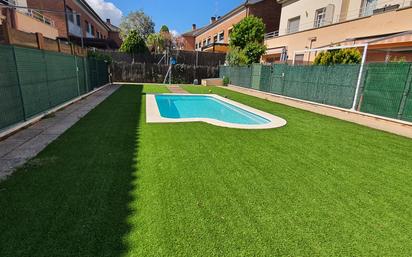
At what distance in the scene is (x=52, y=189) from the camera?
10.0ft

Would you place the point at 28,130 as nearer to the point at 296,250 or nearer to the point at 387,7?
the point at 296,250

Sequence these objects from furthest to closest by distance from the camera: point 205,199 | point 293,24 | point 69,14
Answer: point 69,14
point 293,24
point 205,199

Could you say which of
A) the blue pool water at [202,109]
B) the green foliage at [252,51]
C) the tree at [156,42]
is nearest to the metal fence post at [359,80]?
the blue pool water at [202,109]

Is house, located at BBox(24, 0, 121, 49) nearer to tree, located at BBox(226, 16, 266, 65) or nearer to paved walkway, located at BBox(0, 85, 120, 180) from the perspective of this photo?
tree, located at BBox(226, 16, 266, 65)

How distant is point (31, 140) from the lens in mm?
4977

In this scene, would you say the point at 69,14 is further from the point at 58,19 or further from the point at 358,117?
the point at 358,117

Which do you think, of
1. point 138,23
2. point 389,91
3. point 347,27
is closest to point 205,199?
point 389,91

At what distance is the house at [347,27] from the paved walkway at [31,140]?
402 inches

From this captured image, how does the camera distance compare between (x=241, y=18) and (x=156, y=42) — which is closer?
(x=241, y=18)

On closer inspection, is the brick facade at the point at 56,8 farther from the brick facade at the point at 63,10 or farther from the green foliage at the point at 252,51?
the green foliage at the point at 252,51

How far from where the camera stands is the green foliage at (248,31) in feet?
73.1

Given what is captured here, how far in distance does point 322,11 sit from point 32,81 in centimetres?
2051

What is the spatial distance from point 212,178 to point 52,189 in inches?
86.6

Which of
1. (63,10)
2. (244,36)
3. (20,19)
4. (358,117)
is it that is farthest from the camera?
(244,36)
